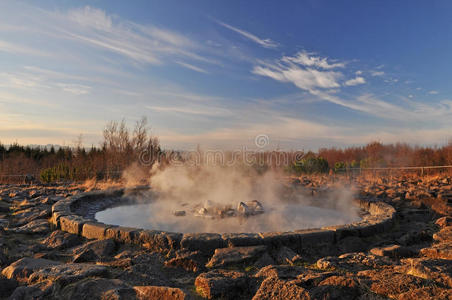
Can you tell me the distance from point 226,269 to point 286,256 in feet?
2.98

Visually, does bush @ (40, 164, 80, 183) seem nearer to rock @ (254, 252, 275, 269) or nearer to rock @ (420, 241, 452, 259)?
rock @ (254, 252, 275, 269)

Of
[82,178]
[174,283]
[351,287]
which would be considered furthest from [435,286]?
[82,178]

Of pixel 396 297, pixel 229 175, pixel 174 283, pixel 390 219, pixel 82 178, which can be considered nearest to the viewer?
pixel 396 297

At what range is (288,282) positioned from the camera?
2496 millimetres

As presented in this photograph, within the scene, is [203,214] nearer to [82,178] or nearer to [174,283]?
[174,283]

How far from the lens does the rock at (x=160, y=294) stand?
2.36 meters

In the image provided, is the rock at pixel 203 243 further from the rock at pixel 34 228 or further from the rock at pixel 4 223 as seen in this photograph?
the rock at pixel 4 223

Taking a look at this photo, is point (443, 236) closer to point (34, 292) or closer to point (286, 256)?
point (286, 256)

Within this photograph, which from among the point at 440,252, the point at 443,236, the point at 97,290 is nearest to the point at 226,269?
the point at 97,290

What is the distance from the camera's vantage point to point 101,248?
4.27 meters

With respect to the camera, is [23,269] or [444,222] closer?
[23,269]

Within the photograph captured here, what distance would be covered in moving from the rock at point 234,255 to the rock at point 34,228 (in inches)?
153

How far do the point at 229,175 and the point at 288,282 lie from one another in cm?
973

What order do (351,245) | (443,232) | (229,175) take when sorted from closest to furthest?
(351,245), (443,232), (229,175)
